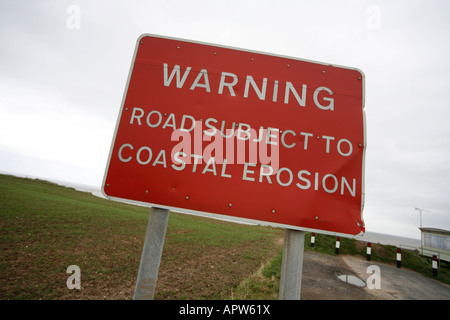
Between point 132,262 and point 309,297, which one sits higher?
point 309,297

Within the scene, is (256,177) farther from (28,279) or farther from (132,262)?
(132,262)

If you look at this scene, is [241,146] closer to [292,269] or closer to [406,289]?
[292,269]

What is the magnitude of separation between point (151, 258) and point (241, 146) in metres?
1.02

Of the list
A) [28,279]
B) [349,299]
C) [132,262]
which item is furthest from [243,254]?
[28,279]

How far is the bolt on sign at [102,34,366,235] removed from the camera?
4.89 feet

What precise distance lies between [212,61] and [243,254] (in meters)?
9.76

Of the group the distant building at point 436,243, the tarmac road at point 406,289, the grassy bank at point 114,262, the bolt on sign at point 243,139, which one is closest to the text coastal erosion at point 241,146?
the bolt on sign at point 243,139

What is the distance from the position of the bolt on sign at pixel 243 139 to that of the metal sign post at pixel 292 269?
0.32 ft

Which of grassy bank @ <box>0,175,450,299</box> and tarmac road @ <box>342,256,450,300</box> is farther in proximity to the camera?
tarmac road @ <box>342,256,450,300</box>

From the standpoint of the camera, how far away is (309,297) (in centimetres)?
458

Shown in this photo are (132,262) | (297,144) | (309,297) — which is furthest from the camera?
(132,262)

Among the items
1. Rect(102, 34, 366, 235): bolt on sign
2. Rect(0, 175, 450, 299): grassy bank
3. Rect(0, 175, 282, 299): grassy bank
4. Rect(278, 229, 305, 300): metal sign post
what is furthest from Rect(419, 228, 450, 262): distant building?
Rect(278, 229, 305, 300): metal sign post

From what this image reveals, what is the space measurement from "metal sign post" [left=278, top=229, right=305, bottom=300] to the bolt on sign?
0.32 ft

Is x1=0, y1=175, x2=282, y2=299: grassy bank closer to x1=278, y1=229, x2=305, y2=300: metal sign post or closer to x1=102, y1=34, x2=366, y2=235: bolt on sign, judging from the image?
x1=278, y1=229, x2=305, y2=300: metal sign post
